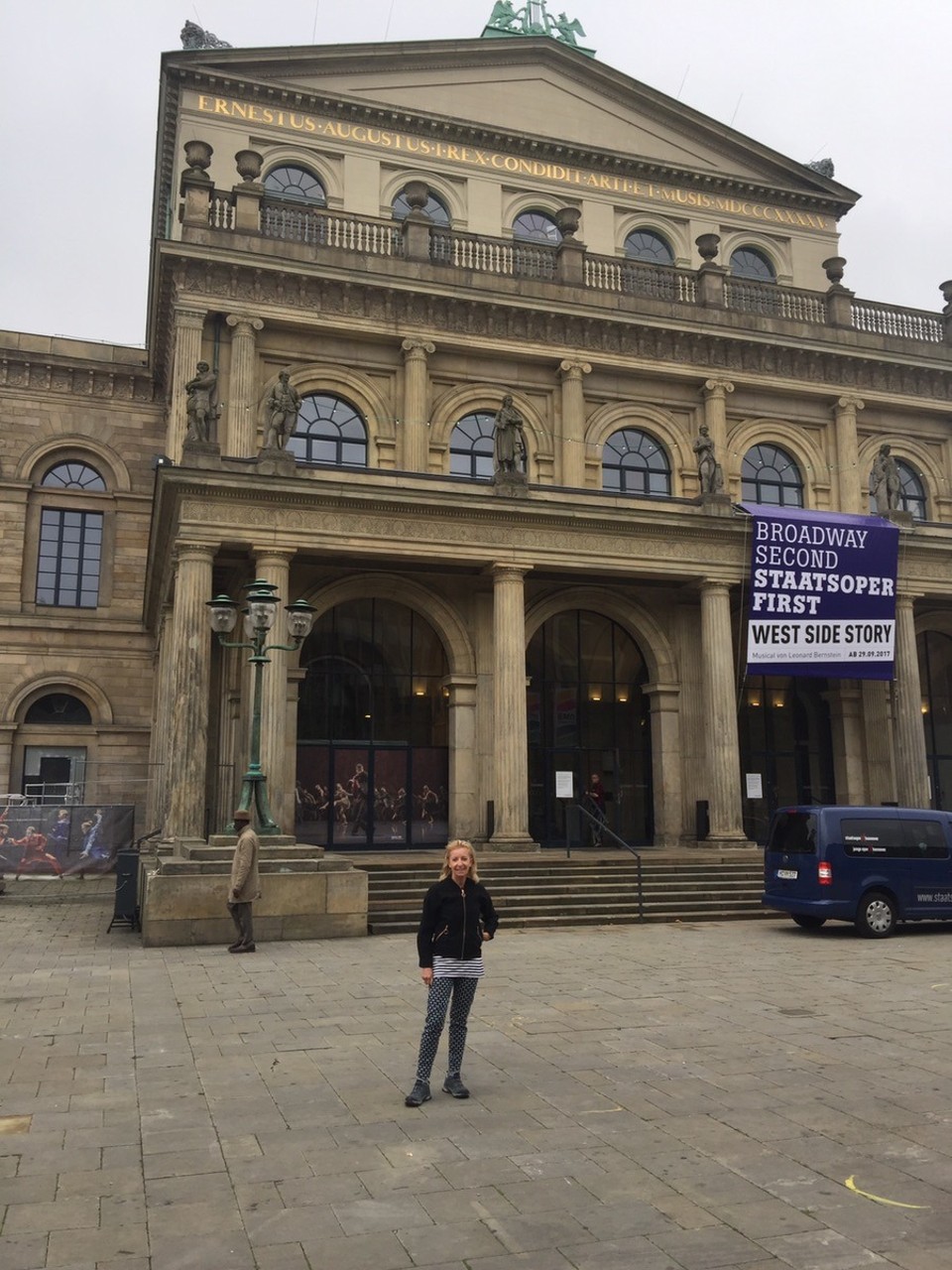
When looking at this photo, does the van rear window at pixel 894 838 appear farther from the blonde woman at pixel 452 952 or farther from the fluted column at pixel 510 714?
the blonde woman at pixel 452 952

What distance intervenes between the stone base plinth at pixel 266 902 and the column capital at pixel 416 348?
1392 centimetres

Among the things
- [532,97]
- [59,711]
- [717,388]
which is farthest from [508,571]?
[532,97]

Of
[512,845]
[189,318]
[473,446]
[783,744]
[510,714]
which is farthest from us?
[783,744]

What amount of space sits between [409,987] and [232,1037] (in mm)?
2804

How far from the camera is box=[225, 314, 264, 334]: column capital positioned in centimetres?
2472

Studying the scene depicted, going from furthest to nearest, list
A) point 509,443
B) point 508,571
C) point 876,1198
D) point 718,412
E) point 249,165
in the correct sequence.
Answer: point 718,412 < point 249,165 < point 509,443 < point 508,571 < point 876,1198

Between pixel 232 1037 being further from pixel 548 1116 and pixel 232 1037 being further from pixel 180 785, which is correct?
pixel 180 785

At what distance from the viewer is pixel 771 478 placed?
28859mm

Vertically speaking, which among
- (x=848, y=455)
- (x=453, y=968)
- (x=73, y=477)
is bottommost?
(x=453, y=968)

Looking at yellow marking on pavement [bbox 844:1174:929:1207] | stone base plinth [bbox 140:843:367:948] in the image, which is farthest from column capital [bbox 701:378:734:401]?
yellow marking on pavement [bbox 844:1174:929:1207]

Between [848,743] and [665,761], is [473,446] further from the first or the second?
[848,743]

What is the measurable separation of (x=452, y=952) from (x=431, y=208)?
2682cm

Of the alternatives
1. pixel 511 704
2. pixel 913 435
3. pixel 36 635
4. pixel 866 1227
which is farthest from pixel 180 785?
pixel 913 435

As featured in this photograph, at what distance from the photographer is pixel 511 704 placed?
71.0 ft
